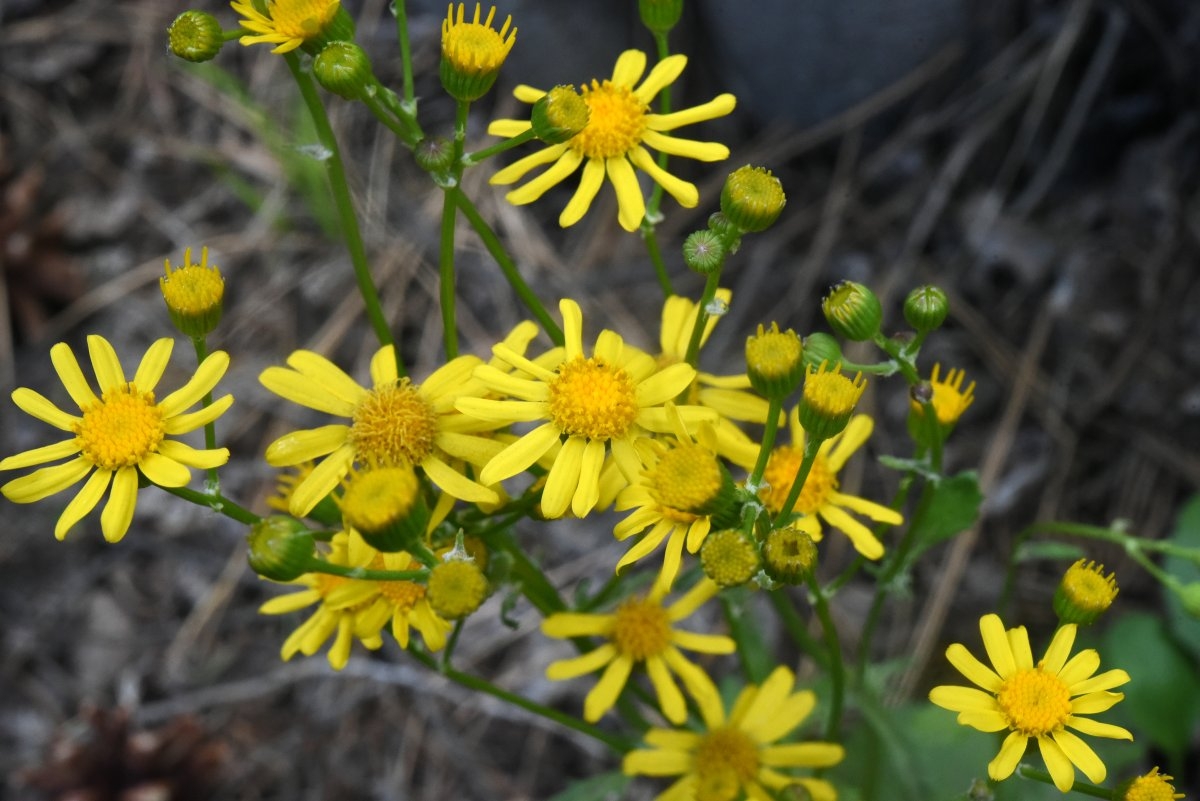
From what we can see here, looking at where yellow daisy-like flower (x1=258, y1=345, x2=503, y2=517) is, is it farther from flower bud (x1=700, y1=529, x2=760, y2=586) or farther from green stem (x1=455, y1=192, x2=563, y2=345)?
flower bud (x1=700, y1=529, x2=760, y2=586)

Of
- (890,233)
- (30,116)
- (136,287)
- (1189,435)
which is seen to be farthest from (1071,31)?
(30,116)

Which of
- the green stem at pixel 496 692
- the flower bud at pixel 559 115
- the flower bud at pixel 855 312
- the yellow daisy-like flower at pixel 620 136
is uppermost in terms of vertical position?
the yellow daisy-like flower at pixel 620 136

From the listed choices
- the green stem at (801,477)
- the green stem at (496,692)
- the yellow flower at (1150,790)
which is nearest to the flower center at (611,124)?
the green stem at (801,477)

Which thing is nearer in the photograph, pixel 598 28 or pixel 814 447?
pixel 814 447

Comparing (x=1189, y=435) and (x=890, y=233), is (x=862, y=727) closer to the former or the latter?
(x=1189, y=435)

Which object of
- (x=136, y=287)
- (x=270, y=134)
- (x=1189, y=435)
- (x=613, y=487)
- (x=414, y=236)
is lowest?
(x=613, y=487)

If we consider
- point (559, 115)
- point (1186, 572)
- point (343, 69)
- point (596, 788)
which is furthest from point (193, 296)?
point (1186, 572)

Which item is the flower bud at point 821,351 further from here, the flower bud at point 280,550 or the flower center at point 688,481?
the flower bud at point 280,550

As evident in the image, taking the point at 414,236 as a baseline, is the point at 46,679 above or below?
below
